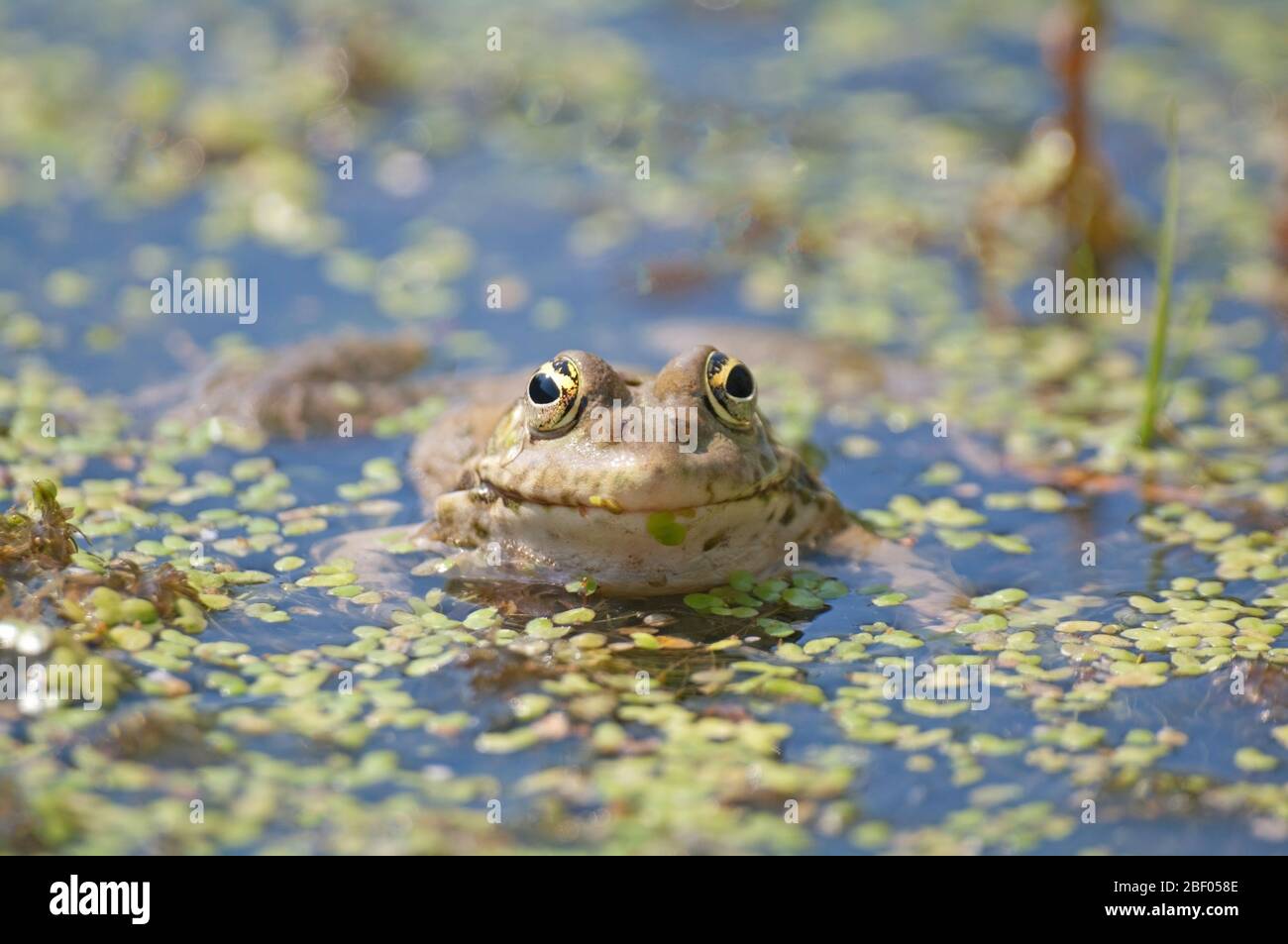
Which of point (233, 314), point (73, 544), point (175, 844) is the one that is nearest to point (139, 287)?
point (233, 314)

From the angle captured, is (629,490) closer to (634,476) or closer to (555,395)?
(634,476)

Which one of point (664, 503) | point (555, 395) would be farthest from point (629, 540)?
point (555, 395)

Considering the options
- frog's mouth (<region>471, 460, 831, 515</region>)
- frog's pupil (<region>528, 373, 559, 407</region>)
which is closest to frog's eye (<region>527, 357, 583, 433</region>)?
frog's pupil (<region>528, 373, 559, 407</region>)

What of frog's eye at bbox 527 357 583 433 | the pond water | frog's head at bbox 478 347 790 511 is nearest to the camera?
the pond water

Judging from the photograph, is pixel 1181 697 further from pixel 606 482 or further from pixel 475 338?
pixel 475 338

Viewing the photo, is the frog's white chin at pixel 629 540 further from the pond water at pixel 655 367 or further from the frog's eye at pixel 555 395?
the frog's eye at pixel 555 395

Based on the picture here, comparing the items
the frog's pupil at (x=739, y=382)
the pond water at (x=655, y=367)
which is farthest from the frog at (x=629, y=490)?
the pond water at (x=655, y=367)

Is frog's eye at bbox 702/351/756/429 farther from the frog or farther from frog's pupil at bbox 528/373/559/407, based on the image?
frog's pupil at bbox 528/373/559/407
